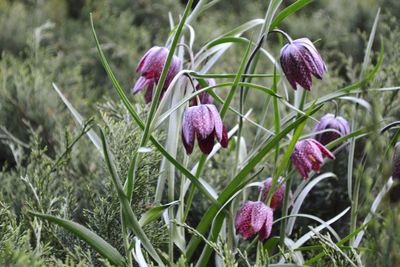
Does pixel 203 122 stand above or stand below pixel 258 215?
above

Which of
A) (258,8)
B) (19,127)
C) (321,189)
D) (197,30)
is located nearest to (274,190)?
(321,189)

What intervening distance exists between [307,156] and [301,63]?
0.15 metres

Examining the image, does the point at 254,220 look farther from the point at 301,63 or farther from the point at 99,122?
the point at 99,122

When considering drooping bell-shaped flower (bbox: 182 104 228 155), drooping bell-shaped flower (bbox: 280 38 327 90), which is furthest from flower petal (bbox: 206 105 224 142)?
drooping bell-shaped flower (bbox: 280 38 327 90)

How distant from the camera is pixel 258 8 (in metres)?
3.06

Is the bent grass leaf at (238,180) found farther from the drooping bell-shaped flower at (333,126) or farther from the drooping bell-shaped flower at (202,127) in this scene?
the drooping bell-shaped flower at (333,126)

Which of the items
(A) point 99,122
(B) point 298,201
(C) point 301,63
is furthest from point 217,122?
(A) point 99,122

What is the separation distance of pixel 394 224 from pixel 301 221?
0.73m

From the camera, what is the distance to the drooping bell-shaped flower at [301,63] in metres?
0.93

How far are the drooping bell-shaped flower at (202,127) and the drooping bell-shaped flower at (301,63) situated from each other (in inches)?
5.4

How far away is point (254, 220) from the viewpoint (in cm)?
95

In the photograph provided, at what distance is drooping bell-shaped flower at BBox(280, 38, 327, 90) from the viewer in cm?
93

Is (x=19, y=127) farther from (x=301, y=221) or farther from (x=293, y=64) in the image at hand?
(x=293, y=64)

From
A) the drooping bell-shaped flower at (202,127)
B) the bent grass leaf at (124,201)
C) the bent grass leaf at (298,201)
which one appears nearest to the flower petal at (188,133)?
the drooping bell-shaped flower at (202,127)
